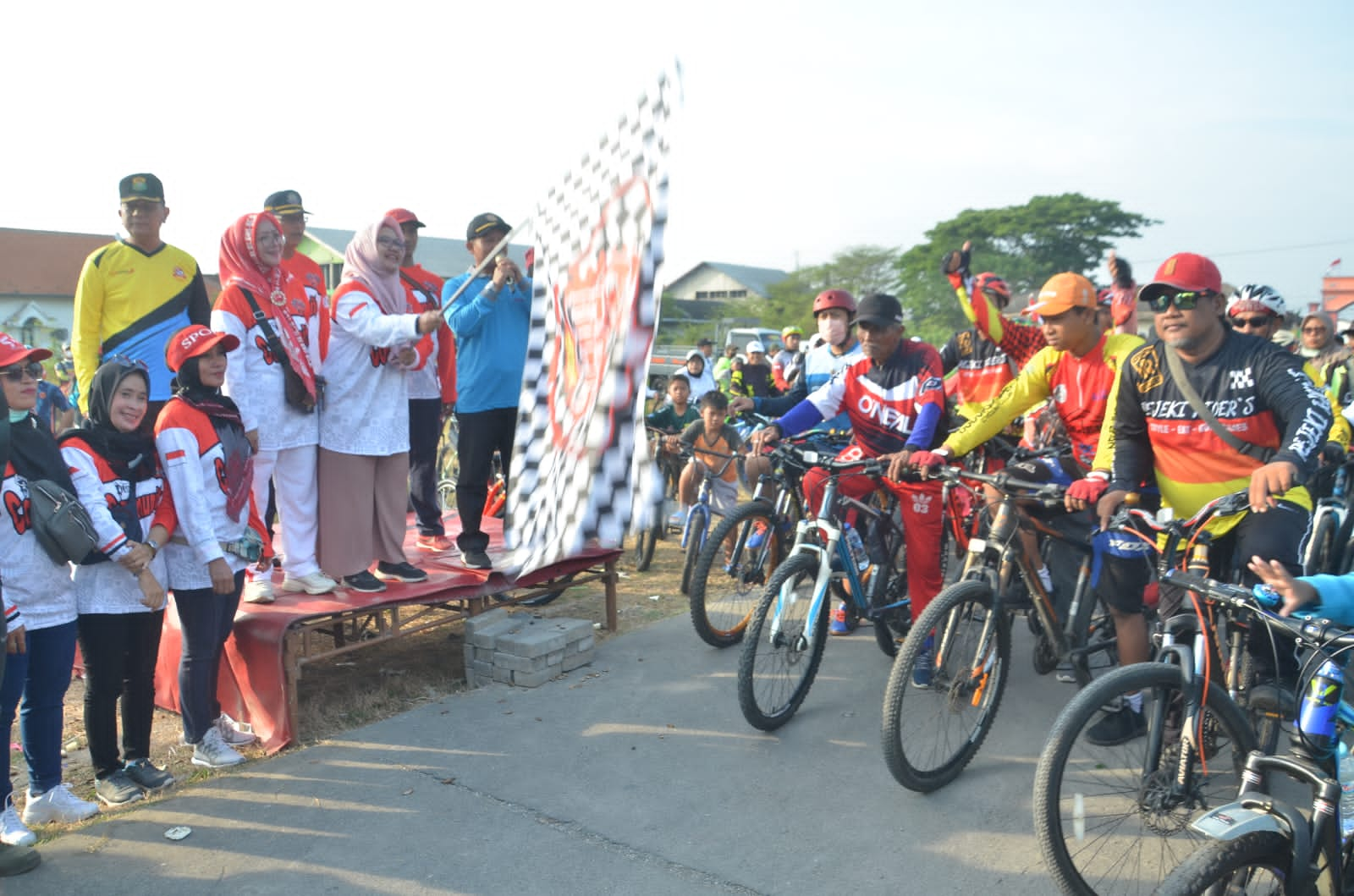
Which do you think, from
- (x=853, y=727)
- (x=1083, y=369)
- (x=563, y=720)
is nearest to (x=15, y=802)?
(x=563, y=720)

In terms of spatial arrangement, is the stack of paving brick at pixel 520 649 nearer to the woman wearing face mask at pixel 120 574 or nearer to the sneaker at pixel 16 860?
the woman wearing face mask at pixel 120 574

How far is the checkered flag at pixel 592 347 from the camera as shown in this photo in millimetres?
3270

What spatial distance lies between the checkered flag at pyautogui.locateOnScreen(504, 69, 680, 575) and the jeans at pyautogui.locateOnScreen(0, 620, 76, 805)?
5.74ft

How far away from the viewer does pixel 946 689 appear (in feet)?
13.1

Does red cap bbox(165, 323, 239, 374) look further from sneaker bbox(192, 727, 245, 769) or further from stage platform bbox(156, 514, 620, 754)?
sneaker bbox(192, 727, 245, 769)

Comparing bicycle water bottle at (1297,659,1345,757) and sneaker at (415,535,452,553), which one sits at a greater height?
bicycle water bottle at (1297,659,1345,757)

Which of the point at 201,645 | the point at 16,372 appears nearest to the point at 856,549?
the point at 201,645

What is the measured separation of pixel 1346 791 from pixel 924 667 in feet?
5.12

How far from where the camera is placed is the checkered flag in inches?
129

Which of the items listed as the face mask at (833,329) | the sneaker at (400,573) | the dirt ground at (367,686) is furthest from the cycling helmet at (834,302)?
the sneaker at (400,573)

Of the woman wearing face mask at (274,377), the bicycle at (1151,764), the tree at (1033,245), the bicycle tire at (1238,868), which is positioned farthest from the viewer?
the tree at (1033,245)

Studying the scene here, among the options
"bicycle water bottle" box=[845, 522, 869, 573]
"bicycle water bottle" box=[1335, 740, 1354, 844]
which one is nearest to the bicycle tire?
"bicycle water bottle" box=[1335, 740, 1354, 844]

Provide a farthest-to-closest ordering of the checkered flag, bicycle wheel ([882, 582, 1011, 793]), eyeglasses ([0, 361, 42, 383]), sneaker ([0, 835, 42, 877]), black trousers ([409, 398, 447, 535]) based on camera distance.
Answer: black trousers ([409, 398, 447, 535]), bicycle wheel ([882, 582, 1011, 793]), eyeglasses ([0, 361, 42, 383]), sneaker ([0, 835, 42, 877]), the checkered flag

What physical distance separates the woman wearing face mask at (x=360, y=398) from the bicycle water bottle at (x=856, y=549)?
244 centimetres
